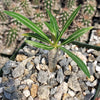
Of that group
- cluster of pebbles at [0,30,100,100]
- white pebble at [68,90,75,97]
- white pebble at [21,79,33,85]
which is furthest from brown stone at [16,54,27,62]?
white pebble at [68,90,75,97]

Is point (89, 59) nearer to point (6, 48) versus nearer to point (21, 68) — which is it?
point (21, 68)

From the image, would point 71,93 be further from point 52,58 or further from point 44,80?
point 52,58

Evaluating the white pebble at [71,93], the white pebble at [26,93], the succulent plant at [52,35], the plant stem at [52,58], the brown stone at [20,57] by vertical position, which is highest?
the succulent plant at [52,35]

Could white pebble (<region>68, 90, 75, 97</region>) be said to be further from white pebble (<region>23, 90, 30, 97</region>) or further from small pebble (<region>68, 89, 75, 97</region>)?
white pebble (<region>23, 90, 30, 97</region>)

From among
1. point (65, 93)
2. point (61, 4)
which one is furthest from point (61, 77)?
point (61, 4)

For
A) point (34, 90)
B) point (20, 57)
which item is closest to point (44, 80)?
point (34, 90)

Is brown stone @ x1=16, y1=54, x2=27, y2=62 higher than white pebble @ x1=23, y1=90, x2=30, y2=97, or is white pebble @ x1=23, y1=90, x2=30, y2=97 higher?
brown stone @ x1=16, y1=54, x2=27, y2=62

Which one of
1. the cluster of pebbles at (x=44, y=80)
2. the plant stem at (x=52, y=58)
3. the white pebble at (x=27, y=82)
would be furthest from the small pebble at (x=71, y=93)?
the white pebble at (x=27, y=82)

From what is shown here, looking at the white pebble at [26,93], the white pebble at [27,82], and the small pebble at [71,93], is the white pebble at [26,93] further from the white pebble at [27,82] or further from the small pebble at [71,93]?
the small pebble at [71,93]
